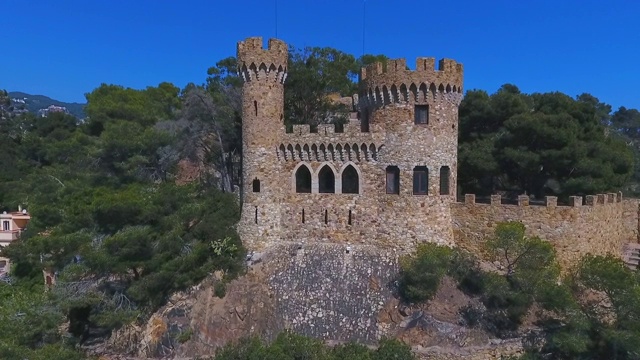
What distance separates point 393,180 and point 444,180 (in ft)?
7.98

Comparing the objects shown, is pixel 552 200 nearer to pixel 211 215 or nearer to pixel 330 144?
pixel 330 144

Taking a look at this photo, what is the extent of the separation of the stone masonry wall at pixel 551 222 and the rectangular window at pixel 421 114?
4344 millimetres

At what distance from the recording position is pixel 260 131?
23781 mm

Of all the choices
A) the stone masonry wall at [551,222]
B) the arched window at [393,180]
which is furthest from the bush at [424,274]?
the arched window at [393,180]

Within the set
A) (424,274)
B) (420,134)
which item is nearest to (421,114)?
(420,134)

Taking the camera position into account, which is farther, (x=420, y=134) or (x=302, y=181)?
(x=302, y=181)

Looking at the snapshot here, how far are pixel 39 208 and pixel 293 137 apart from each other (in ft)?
46.8

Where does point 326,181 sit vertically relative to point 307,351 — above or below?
above

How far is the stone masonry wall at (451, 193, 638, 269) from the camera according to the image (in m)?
22.5

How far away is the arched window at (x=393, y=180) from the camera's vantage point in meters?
23.0

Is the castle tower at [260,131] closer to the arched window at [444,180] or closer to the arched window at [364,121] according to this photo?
the arched window at [364,121]

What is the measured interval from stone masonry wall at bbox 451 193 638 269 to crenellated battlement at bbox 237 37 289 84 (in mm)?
11059

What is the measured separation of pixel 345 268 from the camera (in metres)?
22.8

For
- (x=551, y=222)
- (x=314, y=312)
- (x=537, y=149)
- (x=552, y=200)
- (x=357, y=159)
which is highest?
(x=537, y=149)
